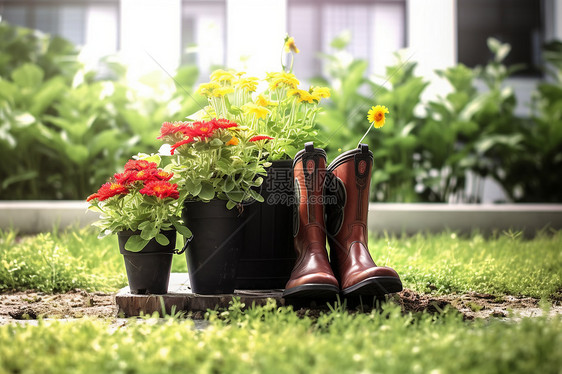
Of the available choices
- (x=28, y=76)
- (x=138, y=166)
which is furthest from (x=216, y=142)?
(x=28, y=76)

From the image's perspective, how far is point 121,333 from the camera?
4.67 ft

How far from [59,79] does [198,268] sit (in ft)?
10.5

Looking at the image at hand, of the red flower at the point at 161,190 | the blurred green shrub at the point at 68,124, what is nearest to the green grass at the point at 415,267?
the red flower at the point at 161,190

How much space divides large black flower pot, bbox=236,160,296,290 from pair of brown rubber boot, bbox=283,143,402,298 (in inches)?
3.2

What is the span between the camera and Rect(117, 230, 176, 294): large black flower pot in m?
1.78

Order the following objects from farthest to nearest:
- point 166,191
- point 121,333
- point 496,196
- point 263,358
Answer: point 496,196, point 166,191, point 121,333, point 263,358

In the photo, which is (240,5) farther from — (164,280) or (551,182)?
(164,280)

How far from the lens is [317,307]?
175 cm

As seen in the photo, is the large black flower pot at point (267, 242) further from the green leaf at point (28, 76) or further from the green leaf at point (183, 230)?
the green leaf at point (28, 76)

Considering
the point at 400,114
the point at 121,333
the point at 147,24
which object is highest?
the point at 147,24

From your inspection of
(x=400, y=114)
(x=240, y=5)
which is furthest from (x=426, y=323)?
(x=240, y=5)

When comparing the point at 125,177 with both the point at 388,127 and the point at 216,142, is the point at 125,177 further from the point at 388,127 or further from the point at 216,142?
the point at 388,127

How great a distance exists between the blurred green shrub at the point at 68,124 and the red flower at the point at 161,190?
273cm

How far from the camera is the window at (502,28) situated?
6742 millimetres
